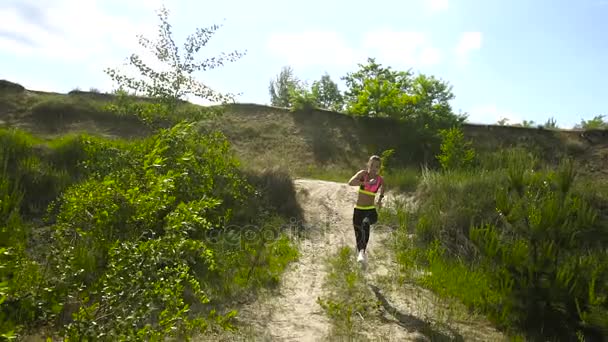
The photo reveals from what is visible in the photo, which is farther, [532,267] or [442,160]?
[442,160]

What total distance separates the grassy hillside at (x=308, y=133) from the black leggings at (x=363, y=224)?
9.36m

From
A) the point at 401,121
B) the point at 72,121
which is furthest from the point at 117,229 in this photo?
the point at 401,121

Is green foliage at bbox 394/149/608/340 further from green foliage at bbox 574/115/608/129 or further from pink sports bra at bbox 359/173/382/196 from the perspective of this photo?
green foliage at bbox 574/115/608/129

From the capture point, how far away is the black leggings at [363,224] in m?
8.19

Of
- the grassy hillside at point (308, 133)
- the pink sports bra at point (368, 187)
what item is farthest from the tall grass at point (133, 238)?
the grassy hillside at point (308, 133)

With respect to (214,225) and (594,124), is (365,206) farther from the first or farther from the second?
(594,124)

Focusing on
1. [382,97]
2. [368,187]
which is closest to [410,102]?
[382,97]

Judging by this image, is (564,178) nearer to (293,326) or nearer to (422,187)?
(422,187)

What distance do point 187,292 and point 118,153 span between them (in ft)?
8.44

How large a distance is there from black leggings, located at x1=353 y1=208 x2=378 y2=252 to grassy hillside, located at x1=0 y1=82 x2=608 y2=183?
9356 mm

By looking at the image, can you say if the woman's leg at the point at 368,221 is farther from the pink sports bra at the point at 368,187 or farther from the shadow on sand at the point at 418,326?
the shadow on sand at the point at 418,326

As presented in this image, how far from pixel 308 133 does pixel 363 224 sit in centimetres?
1291

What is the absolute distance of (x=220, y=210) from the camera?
1070cm

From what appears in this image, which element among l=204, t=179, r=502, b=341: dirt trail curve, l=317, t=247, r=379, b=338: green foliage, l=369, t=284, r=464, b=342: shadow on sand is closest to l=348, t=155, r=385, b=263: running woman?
l=317, t=247, r=379, b=338: green foliage
